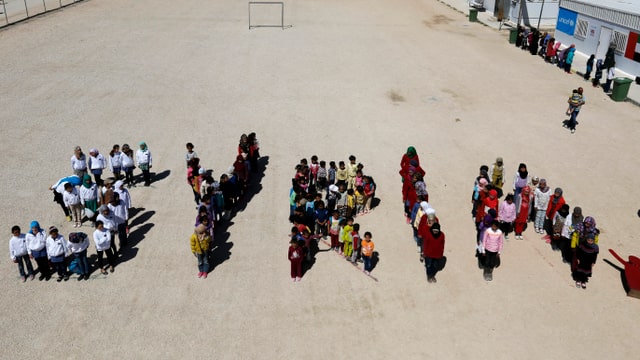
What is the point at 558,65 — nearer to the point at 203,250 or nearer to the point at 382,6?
the point at 382,6

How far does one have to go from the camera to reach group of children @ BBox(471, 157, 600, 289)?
34.5ft

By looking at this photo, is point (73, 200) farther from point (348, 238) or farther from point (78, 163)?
point (348, 238)

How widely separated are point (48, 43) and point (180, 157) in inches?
690

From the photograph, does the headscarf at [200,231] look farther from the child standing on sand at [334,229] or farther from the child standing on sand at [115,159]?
the child standing on sand at [115,159]

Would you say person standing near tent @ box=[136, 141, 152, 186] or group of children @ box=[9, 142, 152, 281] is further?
person standing near tent @ box=[136, 141, 152, 186]

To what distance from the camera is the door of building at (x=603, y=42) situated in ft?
81.4

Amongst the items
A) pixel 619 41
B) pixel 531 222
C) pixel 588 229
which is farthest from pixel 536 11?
pixel 588 229

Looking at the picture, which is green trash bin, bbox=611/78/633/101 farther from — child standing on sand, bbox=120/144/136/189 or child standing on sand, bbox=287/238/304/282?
child standing on sand, bbox=120/144/136/189

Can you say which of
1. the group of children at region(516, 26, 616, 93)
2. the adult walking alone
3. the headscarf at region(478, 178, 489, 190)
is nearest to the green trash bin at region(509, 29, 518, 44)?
the group of children at region(516, 26, 616, 93)

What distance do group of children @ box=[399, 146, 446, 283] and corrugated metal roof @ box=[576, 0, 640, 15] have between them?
1697 cm

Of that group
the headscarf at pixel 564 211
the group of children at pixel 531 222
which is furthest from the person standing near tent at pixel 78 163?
the headscarf at pixel 564 211

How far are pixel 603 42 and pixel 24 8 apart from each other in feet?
126

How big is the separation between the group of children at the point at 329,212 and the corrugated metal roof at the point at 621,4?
58.7 feet

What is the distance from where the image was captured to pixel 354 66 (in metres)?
25.5
